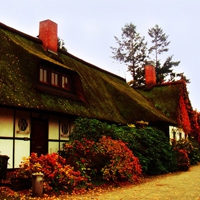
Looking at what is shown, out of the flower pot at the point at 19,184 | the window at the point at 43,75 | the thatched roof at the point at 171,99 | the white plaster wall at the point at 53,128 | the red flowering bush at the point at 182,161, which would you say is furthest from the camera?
the thatched roof at the point at 171,99

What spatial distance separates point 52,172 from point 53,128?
424 cm

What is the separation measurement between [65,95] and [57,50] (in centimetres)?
486

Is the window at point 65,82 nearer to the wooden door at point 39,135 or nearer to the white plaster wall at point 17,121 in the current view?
the wooden door at point 39,135

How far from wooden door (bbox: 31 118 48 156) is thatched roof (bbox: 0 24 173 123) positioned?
1.00m

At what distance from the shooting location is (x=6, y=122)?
1137 cm

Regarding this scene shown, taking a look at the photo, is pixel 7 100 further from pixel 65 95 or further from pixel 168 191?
pixel 168 191

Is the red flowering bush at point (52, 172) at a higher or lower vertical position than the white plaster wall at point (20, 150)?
lower

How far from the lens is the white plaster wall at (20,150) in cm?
1158

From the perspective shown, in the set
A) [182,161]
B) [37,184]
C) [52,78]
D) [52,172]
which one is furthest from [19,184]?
[182,161]

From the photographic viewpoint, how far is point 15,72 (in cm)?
1241

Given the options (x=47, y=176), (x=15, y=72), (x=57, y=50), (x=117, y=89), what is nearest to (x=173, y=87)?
(x=117, y=89)

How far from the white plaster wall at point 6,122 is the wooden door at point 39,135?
4.25 feet

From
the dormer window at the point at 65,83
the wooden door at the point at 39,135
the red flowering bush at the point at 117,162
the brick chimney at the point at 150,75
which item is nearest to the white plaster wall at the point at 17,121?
the wooden door at the point at 39,135

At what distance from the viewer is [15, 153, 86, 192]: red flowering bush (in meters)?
9.44
